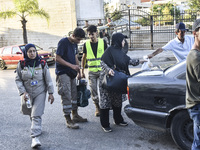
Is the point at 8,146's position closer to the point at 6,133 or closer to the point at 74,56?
the point at 6,133

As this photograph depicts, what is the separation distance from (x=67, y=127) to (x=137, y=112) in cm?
169

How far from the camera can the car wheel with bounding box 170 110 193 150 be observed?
3.64 metres

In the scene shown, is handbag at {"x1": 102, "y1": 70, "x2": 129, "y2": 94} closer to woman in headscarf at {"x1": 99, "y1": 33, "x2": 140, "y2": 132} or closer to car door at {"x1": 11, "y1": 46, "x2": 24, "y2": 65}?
woman in headscarf at {"x1": 99, "y1": 33, "x2": 140, "y2": 132}

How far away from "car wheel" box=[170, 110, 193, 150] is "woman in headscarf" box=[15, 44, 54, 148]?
6.47ft

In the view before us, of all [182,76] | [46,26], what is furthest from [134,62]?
[46,26]

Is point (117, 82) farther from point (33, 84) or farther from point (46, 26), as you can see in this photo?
point (46, 26)

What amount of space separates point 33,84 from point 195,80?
8.62 ft

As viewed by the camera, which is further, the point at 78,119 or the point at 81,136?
the point at 78,119

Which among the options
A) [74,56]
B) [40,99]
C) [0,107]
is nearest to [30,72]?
[40,99]

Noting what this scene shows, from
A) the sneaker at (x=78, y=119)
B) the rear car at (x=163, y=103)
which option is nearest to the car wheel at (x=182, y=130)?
the rear car at (x=163, y=103)

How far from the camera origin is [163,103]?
3822 mm

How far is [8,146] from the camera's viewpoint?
450 centimetres

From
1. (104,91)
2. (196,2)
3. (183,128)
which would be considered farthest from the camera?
(196,2)

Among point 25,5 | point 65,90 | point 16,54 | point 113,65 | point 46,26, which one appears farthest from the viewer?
point 46,26
